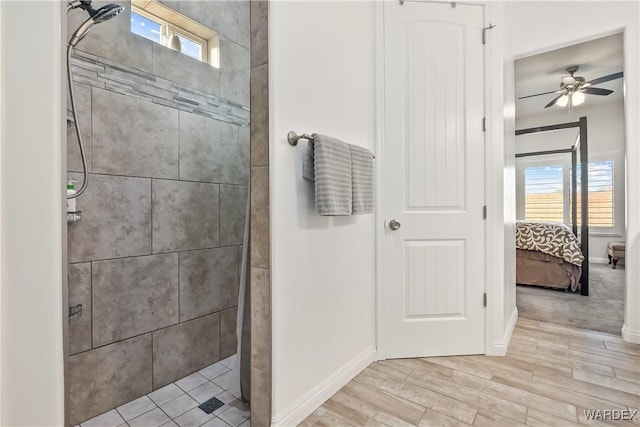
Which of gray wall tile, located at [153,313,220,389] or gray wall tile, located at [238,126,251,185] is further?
gray wall tile, located at [238,126,251,185]

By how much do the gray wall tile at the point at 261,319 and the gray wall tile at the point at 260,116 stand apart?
0.49m

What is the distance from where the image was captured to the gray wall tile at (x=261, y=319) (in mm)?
1295

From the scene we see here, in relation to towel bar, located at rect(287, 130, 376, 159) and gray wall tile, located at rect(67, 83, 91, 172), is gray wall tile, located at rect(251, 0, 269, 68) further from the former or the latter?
gray wall tile, located at rect(67, 83, 91, 172)

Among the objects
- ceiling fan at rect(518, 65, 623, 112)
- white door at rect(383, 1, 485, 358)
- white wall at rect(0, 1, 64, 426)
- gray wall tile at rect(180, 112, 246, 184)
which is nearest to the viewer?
white wall at rect(0, 1, 64, 426)

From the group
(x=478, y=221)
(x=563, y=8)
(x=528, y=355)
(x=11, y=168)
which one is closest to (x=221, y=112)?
(x=11, y=168)

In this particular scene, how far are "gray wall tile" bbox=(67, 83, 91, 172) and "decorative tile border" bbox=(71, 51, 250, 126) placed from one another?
0.16 ft

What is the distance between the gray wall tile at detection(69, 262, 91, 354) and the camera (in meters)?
1.43

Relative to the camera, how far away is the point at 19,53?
0.48m

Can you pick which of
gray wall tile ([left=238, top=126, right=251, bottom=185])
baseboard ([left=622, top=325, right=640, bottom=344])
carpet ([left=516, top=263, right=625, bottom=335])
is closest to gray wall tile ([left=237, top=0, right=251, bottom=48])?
gray wall tile ([left=238, top=126, right=251, bottom=185])

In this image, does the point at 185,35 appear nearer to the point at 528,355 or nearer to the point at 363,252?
the point at 363,252

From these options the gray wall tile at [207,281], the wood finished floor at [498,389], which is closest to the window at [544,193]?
the wood finished floor at [498,389]

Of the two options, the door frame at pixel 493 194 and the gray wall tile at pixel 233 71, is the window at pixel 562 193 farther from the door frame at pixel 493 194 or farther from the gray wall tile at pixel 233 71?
the gray wall tile at pixel 233 71

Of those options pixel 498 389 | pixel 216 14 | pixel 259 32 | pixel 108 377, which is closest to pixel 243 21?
pixel 216 14

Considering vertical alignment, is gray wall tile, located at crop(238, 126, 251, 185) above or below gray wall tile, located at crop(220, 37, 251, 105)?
below
